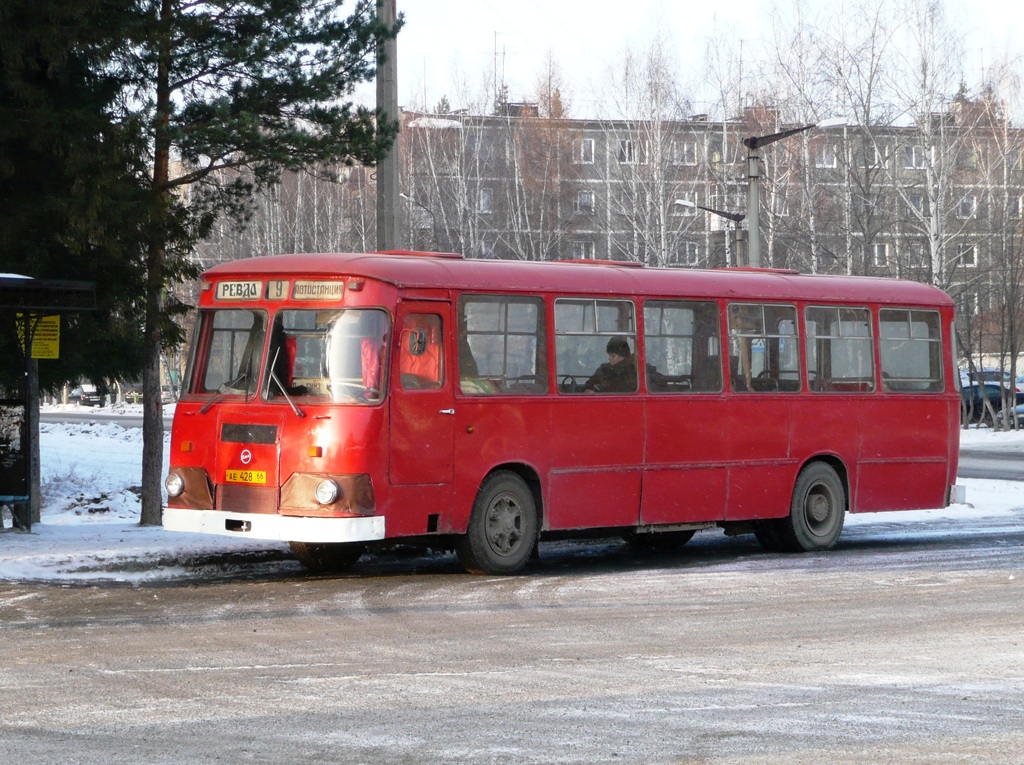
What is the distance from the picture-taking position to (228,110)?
16.8 meters

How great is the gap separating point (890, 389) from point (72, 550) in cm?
883

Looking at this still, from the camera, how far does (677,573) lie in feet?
48.4

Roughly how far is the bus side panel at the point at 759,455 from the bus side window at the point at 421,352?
3.57 metres

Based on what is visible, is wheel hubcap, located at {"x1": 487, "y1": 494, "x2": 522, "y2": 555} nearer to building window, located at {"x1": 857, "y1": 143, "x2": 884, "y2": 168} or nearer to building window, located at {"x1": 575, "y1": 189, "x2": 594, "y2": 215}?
building window, located at {"x1": 857, "y1": 143, "x2": 884, "y2": 168}

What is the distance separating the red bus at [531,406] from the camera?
44.5 feet

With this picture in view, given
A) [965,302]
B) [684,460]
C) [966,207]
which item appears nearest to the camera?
[684,460]

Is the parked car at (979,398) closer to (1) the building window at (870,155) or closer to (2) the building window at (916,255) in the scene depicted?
(2) the building window at (916,255)

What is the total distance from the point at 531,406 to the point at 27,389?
19.1ft

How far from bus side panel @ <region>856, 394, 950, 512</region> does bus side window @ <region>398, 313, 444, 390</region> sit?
5.73 meters

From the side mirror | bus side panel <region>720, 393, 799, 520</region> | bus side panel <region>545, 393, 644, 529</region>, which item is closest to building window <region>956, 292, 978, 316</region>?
bus side panel <region>720, 393, 799, 520</region>

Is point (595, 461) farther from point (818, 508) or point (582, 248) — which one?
point (582, 248)

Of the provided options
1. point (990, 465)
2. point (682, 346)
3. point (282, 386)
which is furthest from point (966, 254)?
point (282, 386)

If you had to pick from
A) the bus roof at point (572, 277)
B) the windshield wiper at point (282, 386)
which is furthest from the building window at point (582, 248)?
the windshield wiper at point (282, 386)

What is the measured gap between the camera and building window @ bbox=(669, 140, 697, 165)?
194 feet
